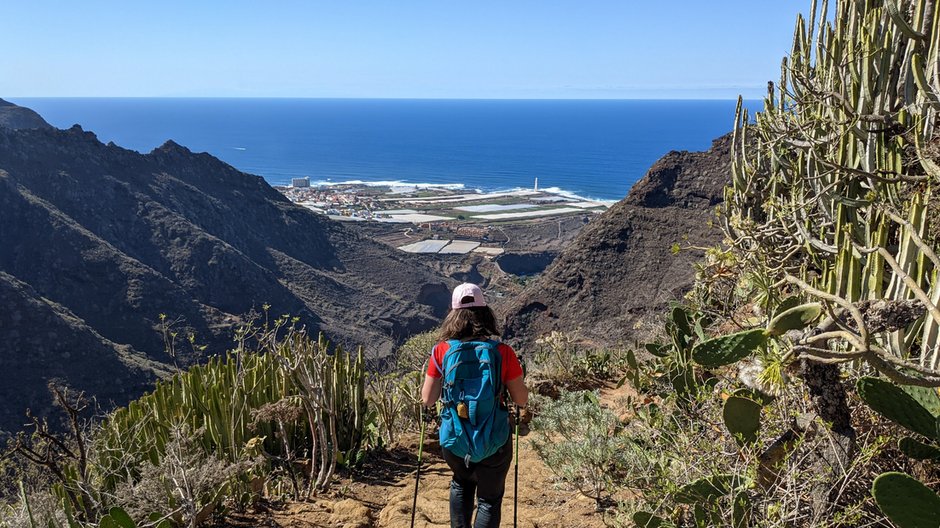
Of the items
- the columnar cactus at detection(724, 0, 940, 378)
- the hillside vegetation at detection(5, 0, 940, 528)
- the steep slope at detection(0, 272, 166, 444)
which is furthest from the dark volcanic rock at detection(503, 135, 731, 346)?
the steep slope at detection(0, 272, 166, 444)

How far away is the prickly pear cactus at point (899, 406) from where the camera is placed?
2699 mm

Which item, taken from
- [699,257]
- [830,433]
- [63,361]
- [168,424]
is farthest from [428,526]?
[63,361]

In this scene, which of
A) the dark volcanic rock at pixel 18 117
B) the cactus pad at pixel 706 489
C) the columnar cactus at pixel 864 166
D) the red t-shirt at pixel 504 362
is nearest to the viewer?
the cactus pad at pixel 706 489

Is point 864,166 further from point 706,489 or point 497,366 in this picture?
point 497,366

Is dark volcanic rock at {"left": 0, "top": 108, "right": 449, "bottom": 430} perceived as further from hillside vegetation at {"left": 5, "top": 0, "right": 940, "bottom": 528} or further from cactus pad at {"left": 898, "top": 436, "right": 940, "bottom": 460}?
cactus pad at {"left": 898, "top": 436, "right": 940, "bottom": 460}

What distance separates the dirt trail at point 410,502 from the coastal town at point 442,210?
145ft

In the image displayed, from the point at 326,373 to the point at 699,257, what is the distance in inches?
440

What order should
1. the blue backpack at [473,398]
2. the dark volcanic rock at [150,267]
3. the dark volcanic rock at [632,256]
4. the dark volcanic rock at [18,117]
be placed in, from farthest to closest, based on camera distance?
the dark volcanic rock at [18,117]
the dark volcanic rock at [150,267]
the dark volcanic rock at [632,256]
the blue backpack at [473,398]

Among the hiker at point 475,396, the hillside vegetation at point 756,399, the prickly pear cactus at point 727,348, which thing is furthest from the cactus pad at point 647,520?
the prickly pear cactus at point 727,348

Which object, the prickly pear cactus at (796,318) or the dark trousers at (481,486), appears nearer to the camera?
the prickly pear cactus at (796,318)

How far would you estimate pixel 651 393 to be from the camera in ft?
20.7

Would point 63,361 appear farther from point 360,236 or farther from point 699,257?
point 360,236

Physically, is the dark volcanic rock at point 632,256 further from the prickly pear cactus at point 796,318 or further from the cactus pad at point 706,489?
the prickly pear cactus at point 796,318

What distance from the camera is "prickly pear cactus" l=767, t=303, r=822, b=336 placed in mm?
2670
